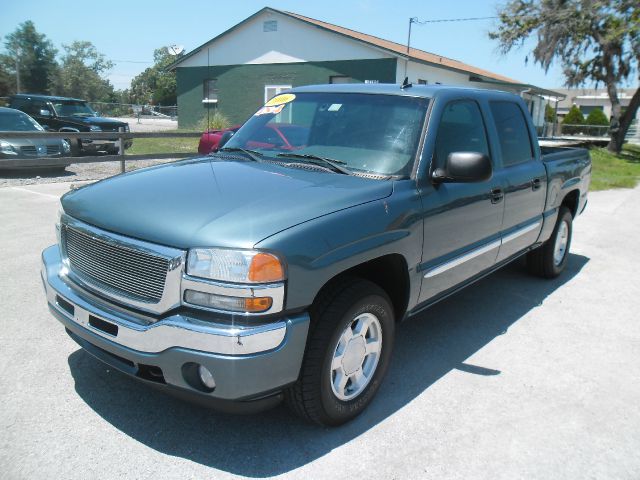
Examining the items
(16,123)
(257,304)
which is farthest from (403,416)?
(16,123)

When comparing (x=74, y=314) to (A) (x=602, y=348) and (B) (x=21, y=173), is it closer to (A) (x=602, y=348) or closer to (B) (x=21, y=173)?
(A) (x=602, y=348)

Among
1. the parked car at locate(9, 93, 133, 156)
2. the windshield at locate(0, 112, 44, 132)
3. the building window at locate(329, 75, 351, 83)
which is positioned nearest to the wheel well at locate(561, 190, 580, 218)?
the windshield at locate(0, 112, 44, 132)

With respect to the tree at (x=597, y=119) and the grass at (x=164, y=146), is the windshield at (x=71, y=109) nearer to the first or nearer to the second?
the grass at (x=164, y=146)

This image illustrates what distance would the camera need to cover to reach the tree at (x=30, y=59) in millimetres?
59531

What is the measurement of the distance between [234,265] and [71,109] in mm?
16398

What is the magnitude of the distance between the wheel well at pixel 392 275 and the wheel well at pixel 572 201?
11.3 ft

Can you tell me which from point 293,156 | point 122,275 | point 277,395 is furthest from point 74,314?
point 293,156

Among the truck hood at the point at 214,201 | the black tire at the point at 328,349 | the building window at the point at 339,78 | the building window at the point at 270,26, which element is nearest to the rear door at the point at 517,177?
the truck hood at the point at 214,201

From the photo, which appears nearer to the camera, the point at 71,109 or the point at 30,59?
the point at 71,109

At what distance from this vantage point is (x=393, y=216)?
10.1 feet

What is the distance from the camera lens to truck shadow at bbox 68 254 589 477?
2.78 metres

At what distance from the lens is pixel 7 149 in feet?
38.1

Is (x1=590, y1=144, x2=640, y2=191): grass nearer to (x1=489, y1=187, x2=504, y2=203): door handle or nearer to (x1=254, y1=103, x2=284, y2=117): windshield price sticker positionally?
(x1=489, y1=187, x2=504, y2=203): door handle

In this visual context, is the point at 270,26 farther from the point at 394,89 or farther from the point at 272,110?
the point at 394,89
